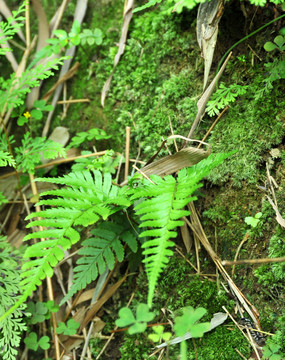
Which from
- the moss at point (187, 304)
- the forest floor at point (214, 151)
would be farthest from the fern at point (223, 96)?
the moss at point (187, 304)

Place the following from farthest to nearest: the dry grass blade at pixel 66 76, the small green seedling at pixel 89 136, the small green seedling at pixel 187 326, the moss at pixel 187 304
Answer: the dry grass blade at pixel 66 76, the small green seedling at pixel 89 136, the moss at pixel 187 304, the small green seedling at pixel 187 326

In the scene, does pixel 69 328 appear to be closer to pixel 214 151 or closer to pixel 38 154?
pixel 38 154

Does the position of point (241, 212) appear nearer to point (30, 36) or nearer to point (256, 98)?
point (256, 98)

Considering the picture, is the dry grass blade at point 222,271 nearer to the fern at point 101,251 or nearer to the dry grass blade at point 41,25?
the fern at point 101,251

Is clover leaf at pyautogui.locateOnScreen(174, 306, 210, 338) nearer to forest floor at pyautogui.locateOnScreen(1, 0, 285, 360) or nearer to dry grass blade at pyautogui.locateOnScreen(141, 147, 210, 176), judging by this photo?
forest floor at pyautogui.locateOnScreen(1, 0, 285, 360)

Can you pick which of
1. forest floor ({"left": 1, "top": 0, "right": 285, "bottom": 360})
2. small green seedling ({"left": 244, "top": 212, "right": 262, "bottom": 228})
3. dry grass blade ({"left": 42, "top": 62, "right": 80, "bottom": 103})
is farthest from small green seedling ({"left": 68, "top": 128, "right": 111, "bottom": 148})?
small green seedling ({"left": 244, "top": 212, "right": 262, "bottom": 228})

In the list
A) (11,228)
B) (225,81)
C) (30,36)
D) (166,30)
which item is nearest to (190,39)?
(166,30)
